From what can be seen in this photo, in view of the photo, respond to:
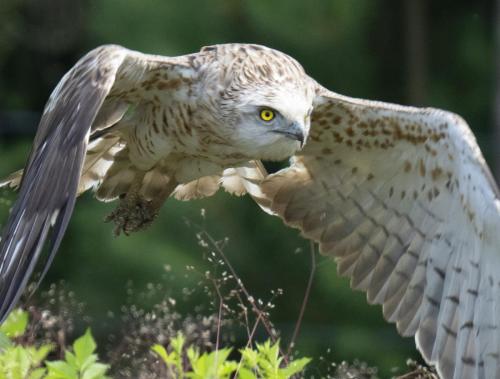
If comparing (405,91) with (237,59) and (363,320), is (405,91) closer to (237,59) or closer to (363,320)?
(363,320)

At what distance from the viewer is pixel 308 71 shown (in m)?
11.7

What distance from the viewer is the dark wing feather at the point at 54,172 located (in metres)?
4.64

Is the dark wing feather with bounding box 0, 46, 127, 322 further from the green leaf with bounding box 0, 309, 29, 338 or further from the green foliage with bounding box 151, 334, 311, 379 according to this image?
the green foliage with bounding box 151, 334, 311, 379

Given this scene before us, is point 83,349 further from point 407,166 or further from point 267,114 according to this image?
point 407,166

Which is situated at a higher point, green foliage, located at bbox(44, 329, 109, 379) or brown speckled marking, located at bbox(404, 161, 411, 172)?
green foliage, located at bbox(44, 329, 109, 379)

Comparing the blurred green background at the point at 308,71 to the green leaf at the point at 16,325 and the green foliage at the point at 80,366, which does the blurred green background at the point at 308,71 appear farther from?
the green foliage at the point at 80,366

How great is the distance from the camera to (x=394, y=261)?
20.9 feet

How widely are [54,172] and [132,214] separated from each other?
148 cm

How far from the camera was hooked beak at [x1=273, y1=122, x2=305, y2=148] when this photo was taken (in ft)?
18.4

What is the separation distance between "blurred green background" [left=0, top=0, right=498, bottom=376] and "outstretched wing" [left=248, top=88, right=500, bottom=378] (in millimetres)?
3820

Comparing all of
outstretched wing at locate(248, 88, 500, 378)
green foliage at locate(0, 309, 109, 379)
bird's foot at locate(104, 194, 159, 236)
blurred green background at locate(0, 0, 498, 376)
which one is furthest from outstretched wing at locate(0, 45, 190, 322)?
blurred green background at locate(0, 0, 498, 376)

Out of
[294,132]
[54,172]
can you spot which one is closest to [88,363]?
[54,172]

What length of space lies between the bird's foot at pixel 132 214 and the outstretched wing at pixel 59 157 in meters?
0.86

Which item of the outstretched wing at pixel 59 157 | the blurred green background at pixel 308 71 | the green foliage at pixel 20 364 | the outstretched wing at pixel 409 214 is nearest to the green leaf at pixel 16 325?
the green foliage at pixel 20 364
